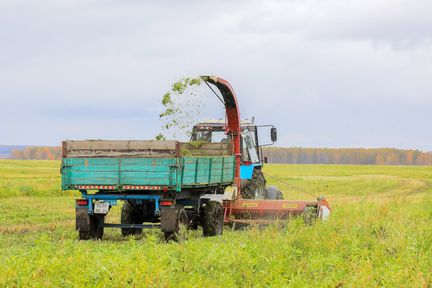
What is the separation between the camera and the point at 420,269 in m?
9.90

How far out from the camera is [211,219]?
54.0 feet

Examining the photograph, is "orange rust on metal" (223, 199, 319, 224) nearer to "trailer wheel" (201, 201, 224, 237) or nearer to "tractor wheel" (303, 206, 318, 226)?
"tractor wheel" (303, 206, 318, 226)

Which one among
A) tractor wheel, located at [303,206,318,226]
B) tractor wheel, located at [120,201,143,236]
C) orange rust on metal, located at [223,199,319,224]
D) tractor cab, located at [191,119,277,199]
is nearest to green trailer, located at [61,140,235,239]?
tractor wheel, located at [120,201,143,236]

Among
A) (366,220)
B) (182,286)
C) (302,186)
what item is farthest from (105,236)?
(302,186)

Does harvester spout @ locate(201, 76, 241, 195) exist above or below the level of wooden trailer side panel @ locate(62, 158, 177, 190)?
above

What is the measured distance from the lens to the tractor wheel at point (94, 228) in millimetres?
15469

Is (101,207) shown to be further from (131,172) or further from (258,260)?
(258,260)

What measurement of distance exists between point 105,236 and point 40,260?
797cm

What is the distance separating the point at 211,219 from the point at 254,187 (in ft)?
12.3

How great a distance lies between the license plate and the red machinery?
10.4ft

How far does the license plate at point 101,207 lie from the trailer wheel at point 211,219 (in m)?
2.45

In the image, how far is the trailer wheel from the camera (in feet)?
54.1

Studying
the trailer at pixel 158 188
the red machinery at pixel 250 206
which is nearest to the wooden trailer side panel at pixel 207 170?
the trailer at pixel 158 188

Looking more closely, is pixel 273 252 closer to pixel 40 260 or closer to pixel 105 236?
pixel 40 260
